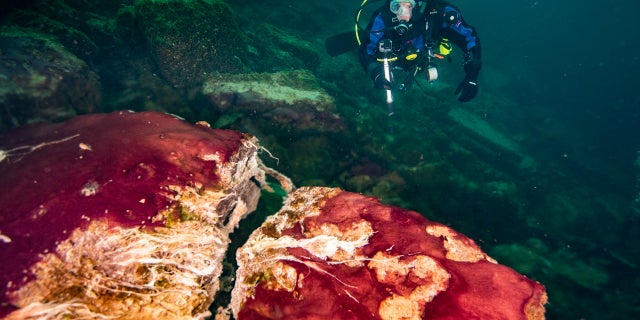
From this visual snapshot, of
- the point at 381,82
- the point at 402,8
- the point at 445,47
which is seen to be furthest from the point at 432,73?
the point at 402,8

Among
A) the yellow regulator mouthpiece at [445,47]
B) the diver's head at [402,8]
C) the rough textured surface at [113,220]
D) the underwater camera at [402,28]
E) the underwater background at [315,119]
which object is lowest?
the underwater background at [315,119]

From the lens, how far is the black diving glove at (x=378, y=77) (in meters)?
6.31

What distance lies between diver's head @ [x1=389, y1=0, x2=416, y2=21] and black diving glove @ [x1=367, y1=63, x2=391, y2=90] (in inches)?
45.1

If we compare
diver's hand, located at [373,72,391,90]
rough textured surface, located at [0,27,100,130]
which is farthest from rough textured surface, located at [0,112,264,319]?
diver's hand, located at [373,72,391,90]

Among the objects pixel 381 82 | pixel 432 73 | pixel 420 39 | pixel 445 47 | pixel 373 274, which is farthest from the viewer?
pixel 420 39

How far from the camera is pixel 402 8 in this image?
6.31 metres

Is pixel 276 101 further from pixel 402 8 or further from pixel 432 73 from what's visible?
pixel 432 73

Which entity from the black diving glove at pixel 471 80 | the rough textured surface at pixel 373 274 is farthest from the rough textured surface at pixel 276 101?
the rough textured surface at pixel 373 274

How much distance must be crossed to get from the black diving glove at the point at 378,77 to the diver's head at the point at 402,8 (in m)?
1.15

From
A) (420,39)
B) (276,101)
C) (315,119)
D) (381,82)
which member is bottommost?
(315,119)

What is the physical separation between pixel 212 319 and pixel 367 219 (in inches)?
57.3

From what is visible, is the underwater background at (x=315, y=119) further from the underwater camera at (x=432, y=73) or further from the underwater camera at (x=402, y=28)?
the underwater camera at (x=402, y=28)

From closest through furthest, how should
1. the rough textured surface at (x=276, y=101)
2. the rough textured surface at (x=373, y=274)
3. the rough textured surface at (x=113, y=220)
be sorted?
the rough textured surface at (x=113, y=220), the rough textured surface at (x=373, y=274), the rough textured surface at (x=276, y=101)

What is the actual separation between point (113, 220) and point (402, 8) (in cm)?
672
